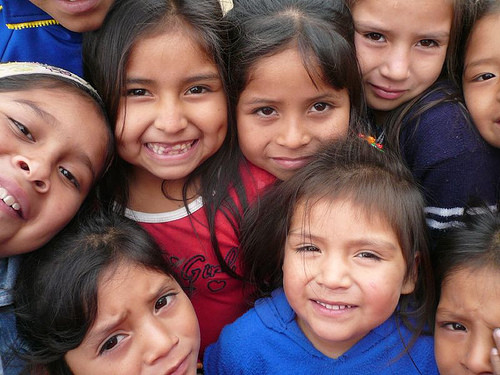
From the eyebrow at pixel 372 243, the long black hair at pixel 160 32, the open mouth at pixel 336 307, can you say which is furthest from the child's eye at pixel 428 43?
the open mouth at pixel 336 307

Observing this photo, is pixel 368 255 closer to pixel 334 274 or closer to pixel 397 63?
pixel 334 274

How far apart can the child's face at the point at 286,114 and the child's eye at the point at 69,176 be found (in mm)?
636

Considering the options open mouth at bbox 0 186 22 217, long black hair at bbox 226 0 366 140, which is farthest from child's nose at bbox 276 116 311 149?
open mouth at bbox 0 186 22 217

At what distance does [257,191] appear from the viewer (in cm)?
217

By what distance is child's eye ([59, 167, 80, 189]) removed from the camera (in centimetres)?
183

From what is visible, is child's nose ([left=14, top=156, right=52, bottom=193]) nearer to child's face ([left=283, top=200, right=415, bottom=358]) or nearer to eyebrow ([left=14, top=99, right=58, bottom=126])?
eyebrow ([left=14, top=99, right=58, bottom=126])

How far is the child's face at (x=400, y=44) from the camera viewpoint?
2033mm

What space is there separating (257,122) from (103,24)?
681 millimetres

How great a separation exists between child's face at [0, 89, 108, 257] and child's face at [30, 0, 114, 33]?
→ 0.32 meters

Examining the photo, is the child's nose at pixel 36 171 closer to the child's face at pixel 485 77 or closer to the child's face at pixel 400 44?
the child's face at pixel 400 44

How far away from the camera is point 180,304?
71.9 inches

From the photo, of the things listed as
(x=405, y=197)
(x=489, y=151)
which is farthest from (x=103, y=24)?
(x=489, y=151)

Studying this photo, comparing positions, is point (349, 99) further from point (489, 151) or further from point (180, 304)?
point (180, 304)

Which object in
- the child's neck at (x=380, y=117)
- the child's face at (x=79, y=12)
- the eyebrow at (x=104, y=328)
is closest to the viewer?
the eyebrow at (x=104, y=328)
